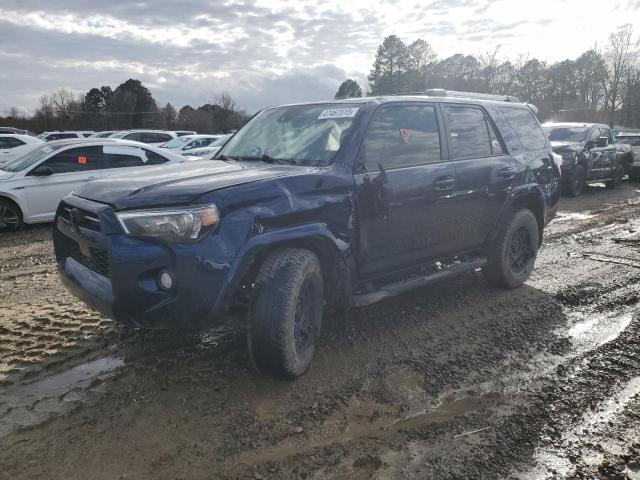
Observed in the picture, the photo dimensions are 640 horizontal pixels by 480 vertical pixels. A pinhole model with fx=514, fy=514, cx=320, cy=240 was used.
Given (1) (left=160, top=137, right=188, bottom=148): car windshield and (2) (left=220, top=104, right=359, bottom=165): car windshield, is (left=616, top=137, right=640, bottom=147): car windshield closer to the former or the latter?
(1) (left=160, top=137, right=188, bottom=148): car windshield

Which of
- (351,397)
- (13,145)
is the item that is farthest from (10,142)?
(351,397)

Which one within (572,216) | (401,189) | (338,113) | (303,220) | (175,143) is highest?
→ (175,143)

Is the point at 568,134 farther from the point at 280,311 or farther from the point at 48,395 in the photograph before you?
the point at 48,395

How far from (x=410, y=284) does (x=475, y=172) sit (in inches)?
50.9

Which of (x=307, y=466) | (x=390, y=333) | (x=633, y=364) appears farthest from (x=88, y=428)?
(x=633, y=364)

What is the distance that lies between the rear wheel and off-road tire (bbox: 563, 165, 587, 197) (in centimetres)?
1194

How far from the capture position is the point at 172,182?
3271 millimetres

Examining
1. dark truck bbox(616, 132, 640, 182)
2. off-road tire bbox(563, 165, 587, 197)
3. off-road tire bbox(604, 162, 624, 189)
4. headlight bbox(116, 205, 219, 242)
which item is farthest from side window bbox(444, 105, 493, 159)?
dark truck bbox(616, 132, 640, 182)

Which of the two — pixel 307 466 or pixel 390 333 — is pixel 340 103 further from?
pixel 307 466

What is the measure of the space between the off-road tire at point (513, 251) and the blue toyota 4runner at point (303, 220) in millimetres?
21

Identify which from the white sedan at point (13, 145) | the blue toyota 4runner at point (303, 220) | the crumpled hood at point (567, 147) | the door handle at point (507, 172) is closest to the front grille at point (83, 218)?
the blue toyota 4runner at point (303, 220)

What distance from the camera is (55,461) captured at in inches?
104

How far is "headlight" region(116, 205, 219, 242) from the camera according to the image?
9.70 feet

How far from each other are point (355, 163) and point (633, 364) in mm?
2473
